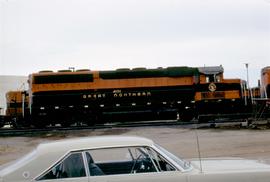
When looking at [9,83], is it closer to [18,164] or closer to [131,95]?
[131,95]

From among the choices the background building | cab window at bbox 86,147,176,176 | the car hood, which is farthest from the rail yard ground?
the background building

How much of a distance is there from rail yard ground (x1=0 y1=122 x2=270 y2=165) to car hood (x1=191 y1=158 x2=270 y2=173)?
4574mm

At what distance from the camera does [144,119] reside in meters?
27.9

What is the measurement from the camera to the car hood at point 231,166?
5320 mm

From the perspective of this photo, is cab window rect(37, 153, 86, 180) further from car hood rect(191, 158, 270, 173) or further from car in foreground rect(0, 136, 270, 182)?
car hood rect(191, 158, 270, 173)

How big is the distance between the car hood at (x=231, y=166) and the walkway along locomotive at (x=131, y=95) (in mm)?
21503

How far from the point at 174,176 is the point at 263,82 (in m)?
25.2

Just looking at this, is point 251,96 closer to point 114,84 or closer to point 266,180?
point 114,84

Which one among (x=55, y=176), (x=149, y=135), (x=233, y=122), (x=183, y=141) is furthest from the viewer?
(x=233, y=122)

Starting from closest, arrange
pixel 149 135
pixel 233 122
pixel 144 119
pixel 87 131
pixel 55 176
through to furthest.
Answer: pixel 55 176
pixel 149 135
pixel 87 131
pixel 233 122
pixel 144 119

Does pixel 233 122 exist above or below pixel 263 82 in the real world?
below

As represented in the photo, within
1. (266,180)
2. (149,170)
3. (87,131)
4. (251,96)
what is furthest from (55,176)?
(251,96)

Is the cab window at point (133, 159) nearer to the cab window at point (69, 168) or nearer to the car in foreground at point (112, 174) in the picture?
A: the car in foreground at point (112, 174)

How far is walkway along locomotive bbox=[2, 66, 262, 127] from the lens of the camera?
2777 cm
